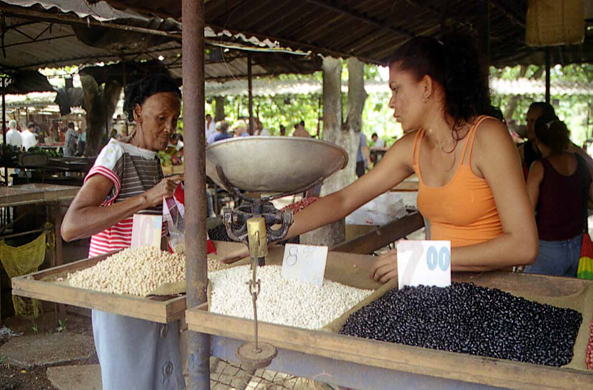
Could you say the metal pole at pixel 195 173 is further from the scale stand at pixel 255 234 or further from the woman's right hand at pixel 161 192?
the woman's right hand at pixel 161 192

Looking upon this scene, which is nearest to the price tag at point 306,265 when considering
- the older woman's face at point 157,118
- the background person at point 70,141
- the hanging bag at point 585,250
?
the older woman's face at point 157,118

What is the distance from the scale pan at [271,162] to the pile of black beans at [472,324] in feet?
1.21

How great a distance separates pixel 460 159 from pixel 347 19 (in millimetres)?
3179

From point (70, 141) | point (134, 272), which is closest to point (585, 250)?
point (134, 272)

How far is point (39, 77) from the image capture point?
744 centimetres

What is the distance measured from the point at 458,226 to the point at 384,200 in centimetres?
237

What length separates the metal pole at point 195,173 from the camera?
1271 millimetres

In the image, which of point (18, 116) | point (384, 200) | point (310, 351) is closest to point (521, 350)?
point (310, 351)

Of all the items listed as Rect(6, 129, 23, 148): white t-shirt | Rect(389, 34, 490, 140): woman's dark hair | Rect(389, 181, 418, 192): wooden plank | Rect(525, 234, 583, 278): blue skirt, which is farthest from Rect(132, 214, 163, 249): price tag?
Rect(6, 129, 23, 148): white t-shirt

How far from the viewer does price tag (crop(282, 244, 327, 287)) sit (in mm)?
1551

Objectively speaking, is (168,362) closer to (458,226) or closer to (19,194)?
(458,226)

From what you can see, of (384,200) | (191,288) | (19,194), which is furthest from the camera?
(384,200)

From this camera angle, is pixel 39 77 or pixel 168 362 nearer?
pixel 168 362

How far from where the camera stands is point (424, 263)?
4.77 ft
